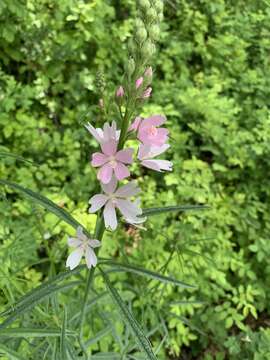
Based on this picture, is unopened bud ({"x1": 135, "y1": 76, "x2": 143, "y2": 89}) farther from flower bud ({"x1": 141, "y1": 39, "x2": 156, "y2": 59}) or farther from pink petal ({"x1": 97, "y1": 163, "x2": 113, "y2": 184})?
pink petal ({"x1": 97, "y1": 163, "x2": 113, "y2": 184})

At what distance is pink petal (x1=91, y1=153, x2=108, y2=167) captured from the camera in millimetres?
1047

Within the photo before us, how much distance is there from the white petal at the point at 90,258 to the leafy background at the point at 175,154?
0.88 m

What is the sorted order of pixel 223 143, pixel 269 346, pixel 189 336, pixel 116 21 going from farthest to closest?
1. pixel 116 21
2. pixel 223 143
3. pixel 189 336
4. pixel 269 346

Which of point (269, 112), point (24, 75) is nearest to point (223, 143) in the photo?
point (269, 112)

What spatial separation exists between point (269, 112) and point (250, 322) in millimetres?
1355

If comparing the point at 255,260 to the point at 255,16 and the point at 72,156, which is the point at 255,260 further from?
the point at 255,16

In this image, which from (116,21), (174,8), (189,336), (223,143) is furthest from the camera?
(174,8)


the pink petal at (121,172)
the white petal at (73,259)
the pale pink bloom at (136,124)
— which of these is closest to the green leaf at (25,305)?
the white petal at (73,259)

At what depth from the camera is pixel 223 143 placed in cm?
309

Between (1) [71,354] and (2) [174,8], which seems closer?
(1) [71,354]

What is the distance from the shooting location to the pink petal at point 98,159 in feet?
3.43

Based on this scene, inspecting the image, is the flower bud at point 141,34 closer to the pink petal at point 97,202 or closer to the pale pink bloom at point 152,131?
the pale pink bloom at point 152,131

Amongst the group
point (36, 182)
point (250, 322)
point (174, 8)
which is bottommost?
point (250, 322)

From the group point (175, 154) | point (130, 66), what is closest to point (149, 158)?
point (130, 66)
